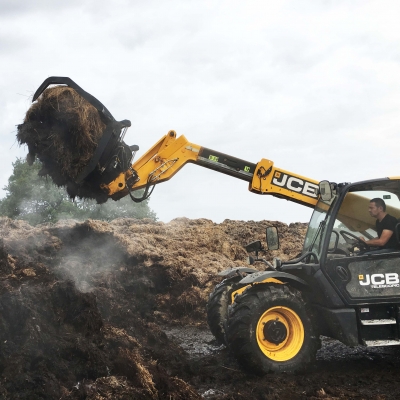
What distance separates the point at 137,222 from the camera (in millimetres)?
15750

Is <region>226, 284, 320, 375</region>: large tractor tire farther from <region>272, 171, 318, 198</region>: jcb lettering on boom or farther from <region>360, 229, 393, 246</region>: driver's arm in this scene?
<region>272, 171, 318, 198</region>: jcb lettering on boom

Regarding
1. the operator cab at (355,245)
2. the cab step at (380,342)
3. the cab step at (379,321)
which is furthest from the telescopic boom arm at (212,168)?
the cab step at (380,342)

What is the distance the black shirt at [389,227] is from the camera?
7270 mm

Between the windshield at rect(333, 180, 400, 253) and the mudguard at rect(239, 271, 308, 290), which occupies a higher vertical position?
the windshield at rect(333, 180, 400, 253)

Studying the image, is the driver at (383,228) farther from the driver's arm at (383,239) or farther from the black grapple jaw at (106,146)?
the black grapple jaw at (106,146)

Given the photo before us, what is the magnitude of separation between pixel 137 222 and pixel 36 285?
27.9 feet

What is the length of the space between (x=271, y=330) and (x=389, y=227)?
204 centimetres

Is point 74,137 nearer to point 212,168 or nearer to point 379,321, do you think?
point 212,168

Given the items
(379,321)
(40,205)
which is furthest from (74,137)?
(40,205)

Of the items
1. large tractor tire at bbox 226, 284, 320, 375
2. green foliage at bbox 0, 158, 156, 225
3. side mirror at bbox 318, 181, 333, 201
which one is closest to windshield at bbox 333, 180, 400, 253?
side mirror at bbox 318, 181, 333, 201

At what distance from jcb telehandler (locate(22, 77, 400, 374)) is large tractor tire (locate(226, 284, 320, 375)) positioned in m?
0.01

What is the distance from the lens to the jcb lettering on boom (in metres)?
8.34

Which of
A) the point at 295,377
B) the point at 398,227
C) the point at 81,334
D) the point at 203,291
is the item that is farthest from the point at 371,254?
the point at 203,291

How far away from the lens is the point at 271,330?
6957 millimetres
